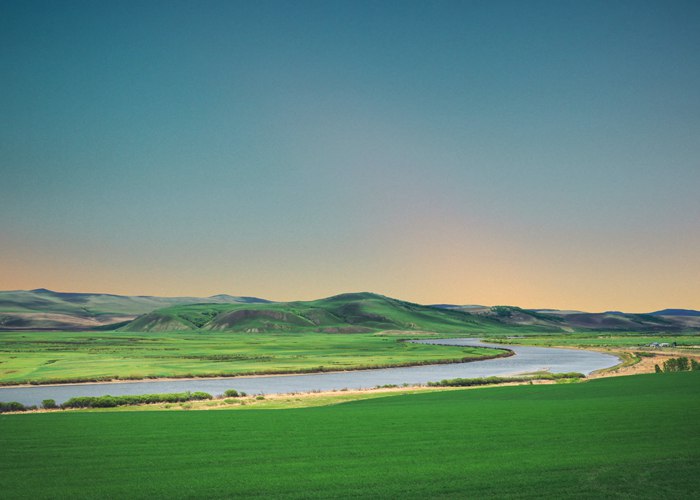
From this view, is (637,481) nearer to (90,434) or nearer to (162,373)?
(90,434)

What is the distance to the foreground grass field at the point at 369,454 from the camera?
17812mm

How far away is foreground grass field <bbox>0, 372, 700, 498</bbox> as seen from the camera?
17.8 metres

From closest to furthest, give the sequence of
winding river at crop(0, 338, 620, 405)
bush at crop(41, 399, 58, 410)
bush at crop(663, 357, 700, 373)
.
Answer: bush at crop(41, 399, 58, 410)
winding river at crop(0, 338, 620, 405)
bush at crop(663, 357, 700, 373)

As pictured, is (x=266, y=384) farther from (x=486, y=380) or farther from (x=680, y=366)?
(x=680, y=366)

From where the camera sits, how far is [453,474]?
1925 centimetres

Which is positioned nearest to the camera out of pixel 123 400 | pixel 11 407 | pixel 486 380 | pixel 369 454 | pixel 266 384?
pixel 369 454

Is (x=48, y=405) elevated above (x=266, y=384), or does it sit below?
above

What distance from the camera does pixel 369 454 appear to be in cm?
2320

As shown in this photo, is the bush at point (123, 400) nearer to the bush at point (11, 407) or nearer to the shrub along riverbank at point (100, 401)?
the shrub along riverbank at point (100, 401)

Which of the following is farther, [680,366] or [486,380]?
[680,366]

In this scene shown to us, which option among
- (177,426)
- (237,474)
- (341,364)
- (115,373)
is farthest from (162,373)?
(237,474)

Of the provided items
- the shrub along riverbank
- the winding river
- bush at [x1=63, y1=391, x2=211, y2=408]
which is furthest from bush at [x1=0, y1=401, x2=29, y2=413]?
the winding river

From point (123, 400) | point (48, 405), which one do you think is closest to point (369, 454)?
point (123, 400)

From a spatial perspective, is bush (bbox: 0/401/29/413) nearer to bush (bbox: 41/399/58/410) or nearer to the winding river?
bush (bbox: 41/399/58/410)
